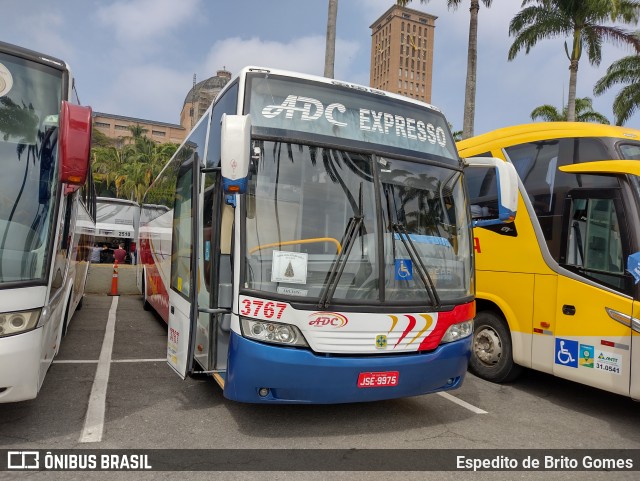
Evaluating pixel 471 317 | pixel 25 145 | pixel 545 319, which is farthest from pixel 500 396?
pixel 25 145

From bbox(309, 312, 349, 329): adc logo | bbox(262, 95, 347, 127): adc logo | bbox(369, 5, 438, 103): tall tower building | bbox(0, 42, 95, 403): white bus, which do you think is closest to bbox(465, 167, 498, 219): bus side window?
bbox(262, 95, 347, 127): adc logo

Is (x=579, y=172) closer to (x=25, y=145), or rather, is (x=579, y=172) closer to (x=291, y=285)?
(x=291, y=285)

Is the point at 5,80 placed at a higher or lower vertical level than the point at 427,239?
higher

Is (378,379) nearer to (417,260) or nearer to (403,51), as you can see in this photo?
(417,260)

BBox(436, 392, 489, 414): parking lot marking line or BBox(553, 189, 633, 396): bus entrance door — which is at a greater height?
BBox(553, 189, 633, 396): bus entrance door

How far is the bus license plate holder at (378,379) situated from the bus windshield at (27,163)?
8.82ft

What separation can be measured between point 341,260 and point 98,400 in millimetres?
2950

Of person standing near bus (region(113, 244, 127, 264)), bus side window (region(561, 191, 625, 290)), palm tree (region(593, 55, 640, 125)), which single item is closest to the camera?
bus side window (region(561, 191, 625, 290))

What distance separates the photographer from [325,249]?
4.34 metres

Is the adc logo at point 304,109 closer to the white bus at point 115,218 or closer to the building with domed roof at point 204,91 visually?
the white bus at point 115,218

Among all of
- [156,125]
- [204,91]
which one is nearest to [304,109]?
[204,91]

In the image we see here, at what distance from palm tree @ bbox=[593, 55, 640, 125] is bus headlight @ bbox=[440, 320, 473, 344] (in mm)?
24145

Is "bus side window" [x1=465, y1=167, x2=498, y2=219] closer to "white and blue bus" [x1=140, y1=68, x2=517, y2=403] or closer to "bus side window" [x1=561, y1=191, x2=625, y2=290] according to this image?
"bus side window" [x1=561, y1=191, x2=625, y2=290]

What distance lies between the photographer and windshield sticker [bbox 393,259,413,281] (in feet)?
14.8
